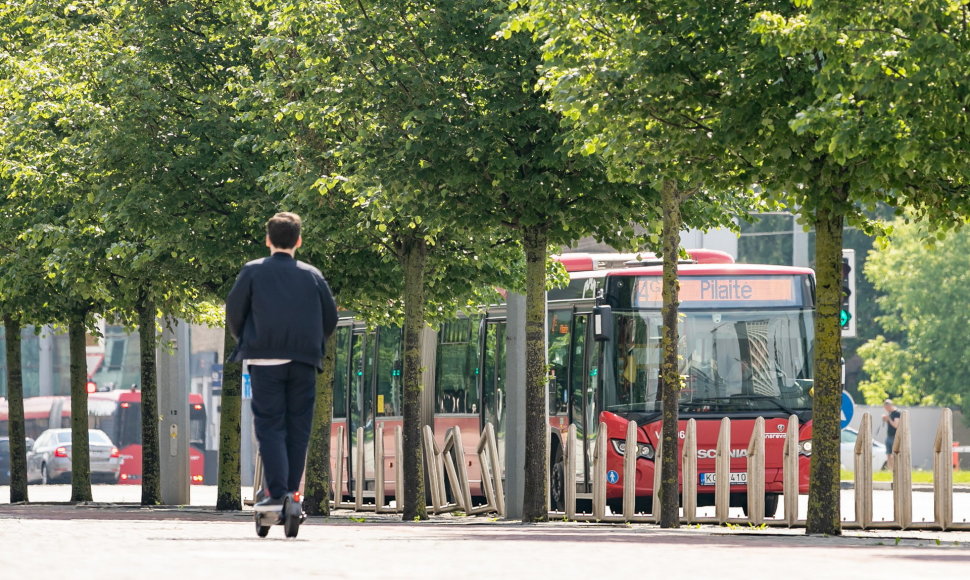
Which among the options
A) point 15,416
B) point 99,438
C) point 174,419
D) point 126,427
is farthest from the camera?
point 126,427

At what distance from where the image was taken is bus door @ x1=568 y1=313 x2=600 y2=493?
78.2ft

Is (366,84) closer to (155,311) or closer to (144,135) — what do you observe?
(144,135)

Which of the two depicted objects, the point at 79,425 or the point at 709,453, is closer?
the point at 709,453

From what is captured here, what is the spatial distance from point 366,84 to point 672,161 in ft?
13.3

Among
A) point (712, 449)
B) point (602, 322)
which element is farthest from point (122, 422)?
point (712, 449)

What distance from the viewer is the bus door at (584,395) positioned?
939 inches

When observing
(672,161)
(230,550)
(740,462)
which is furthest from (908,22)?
(740,462)

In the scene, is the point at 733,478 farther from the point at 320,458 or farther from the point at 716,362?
the point at 320,458

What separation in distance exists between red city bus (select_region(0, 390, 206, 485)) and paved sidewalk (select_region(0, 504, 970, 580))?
44621 millimetres

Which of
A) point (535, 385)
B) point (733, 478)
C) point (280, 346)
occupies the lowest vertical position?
point (733, 478)

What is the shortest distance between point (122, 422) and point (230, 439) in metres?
34.9

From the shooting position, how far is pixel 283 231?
440 inches

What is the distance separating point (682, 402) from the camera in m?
23.2

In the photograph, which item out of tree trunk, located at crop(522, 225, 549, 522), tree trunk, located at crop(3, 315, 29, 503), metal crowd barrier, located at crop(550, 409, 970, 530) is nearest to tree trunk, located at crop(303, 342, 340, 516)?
metal crowd barrier, located at crop(550, 409, 970, 530)
